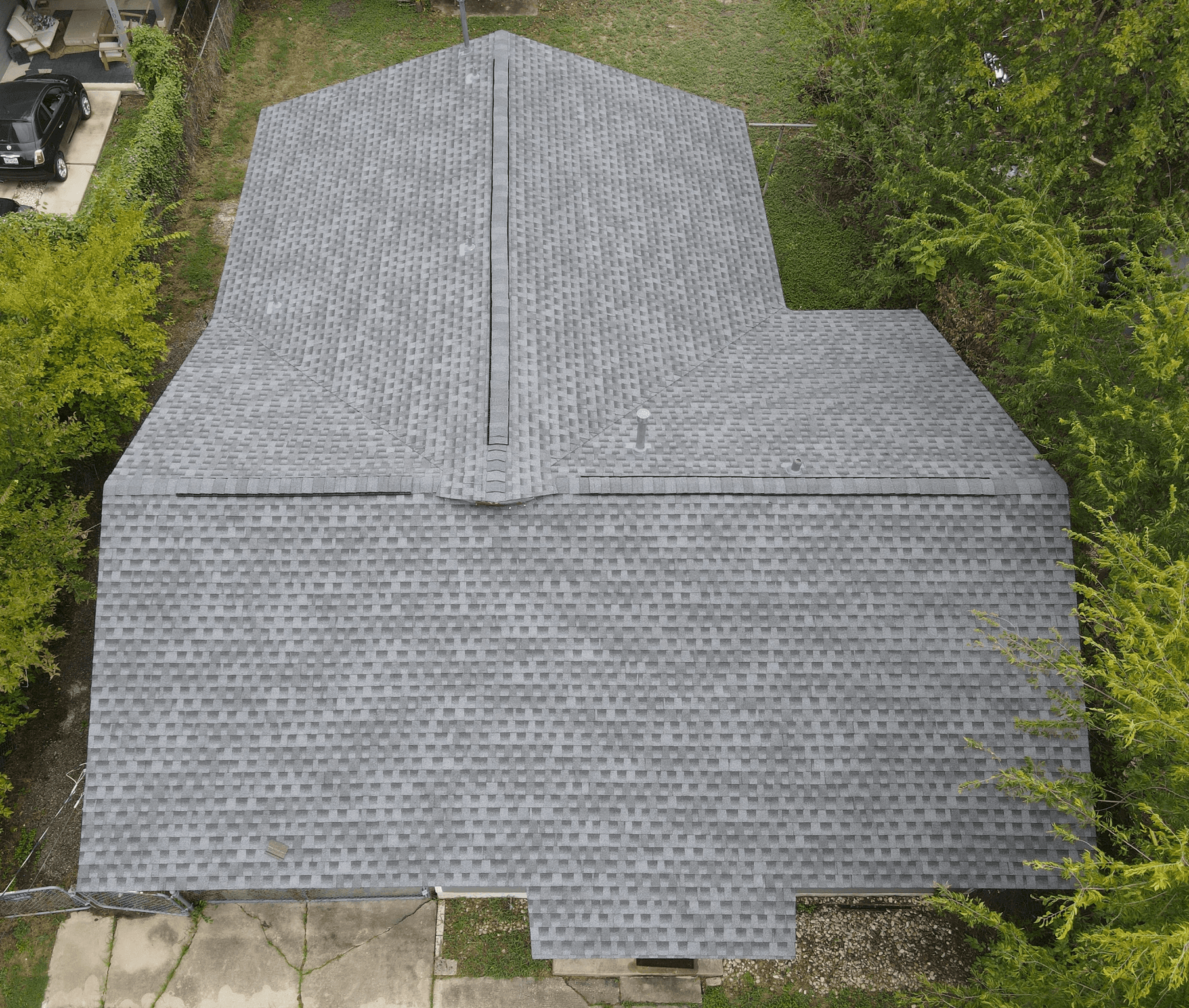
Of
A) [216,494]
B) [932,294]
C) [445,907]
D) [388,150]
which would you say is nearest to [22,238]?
[388,150]

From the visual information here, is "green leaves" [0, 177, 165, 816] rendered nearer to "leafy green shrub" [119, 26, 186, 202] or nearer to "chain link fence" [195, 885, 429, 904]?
"leafy green shrub" [119, 26, 186, 202]

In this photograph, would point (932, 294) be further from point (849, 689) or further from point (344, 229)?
point (344, 229)

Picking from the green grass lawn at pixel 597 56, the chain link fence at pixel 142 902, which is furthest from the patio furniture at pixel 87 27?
the chain link fence at pixel 142 902

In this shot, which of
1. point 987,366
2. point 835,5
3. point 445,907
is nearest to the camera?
point 445,907

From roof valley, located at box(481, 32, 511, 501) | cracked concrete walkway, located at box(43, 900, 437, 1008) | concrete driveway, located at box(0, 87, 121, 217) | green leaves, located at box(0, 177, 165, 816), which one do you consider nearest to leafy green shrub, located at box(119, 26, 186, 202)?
concrete driveway, located at box(0, 87, 121, 217)

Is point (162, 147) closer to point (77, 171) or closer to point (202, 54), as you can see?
point (77, 171)

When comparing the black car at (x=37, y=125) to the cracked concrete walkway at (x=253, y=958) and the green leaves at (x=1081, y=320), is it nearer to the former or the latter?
the cracked concrete walkway at (x=253, y=958)

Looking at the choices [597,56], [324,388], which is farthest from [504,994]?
[597,56]
